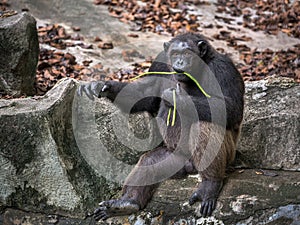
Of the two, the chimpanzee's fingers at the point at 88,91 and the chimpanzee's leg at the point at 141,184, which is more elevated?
the chimpanzee's fingers at the point at 88,91

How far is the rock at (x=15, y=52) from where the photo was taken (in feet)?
26.9

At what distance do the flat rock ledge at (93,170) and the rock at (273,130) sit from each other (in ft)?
0.04

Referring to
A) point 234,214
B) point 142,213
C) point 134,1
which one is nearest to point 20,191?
point 142,213

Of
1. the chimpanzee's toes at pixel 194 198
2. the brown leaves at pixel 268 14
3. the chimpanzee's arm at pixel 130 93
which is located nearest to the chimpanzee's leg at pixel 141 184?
the chimpanzee's toes at pixel 194 198

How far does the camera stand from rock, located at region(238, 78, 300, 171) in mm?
6535

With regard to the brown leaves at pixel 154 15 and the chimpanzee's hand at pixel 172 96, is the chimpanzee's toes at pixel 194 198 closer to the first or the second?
the chimpanzee's hand at pixel 172 96

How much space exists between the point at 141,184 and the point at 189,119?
938 mm

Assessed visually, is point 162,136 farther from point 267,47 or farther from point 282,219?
point 267,47

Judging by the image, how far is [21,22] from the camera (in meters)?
8.29

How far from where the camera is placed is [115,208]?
18.9 feet

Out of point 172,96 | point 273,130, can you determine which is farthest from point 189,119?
point 273,130

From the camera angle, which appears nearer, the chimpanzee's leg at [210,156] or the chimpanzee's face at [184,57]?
the chimpanzee's leg at [210,156]

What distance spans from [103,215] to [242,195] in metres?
1.56

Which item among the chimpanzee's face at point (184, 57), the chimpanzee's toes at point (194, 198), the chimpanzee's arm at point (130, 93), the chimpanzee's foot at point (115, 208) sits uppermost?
the chimpanzee's face at point (184, 57)
